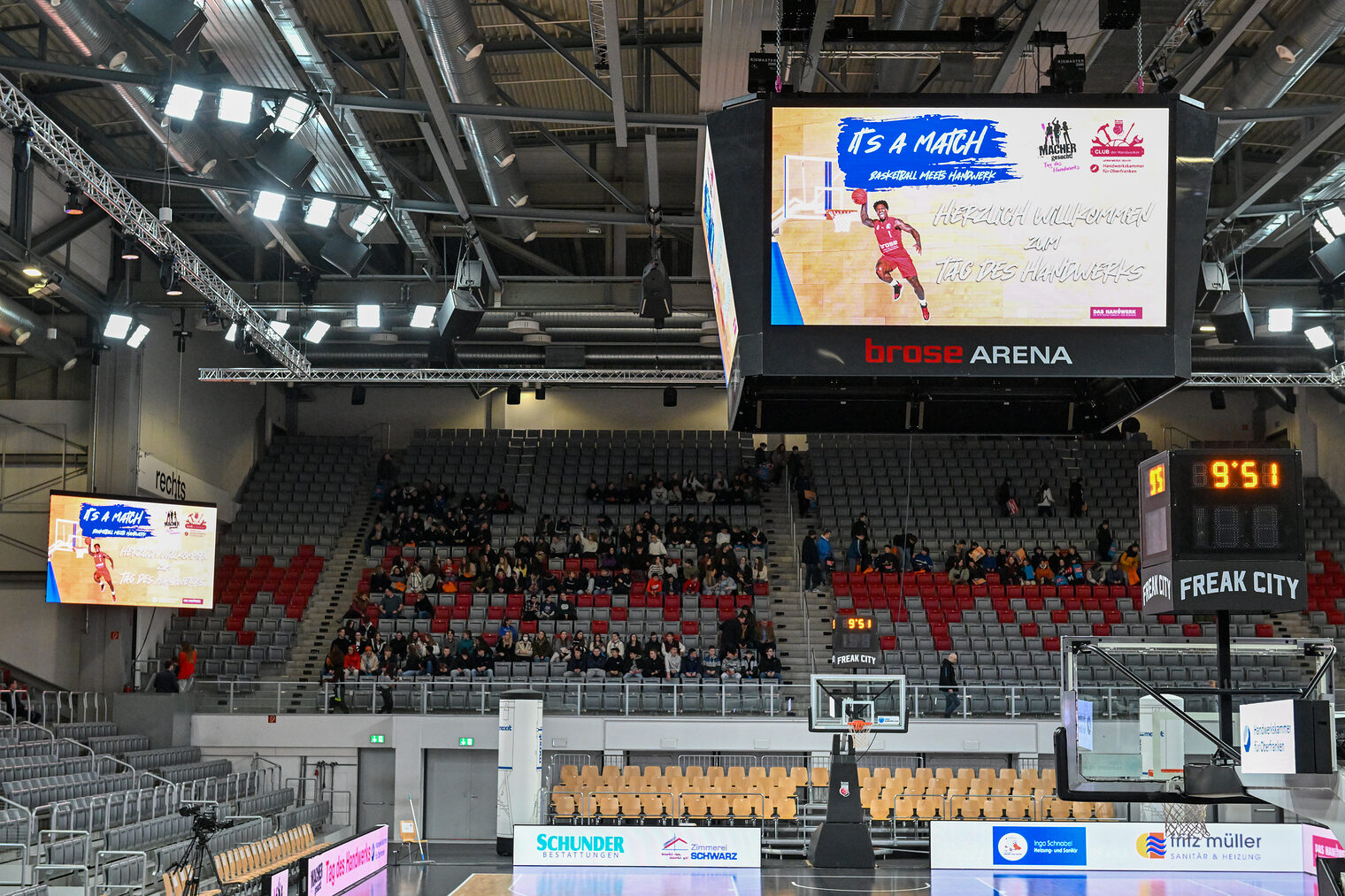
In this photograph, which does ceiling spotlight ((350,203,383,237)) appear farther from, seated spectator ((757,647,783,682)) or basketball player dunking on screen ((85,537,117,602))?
seated spectator ((757,647,783,682))

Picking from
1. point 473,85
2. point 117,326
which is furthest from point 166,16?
point 117,326

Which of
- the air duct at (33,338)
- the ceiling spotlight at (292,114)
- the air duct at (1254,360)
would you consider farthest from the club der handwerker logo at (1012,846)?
the air duct at (33,338)

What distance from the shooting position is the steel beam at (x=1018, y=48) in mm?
13627

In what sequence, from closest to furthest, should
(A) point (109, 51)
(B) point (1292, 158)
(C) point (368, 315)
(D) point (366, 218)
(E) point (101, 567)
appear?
(A) point (109, 51) → (B) point (1292, 158) → (D) point (366, 218) → (C) point (368, 315) → (E) point (101, 567)

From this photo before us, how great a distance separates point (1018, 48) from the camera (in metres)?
15.2

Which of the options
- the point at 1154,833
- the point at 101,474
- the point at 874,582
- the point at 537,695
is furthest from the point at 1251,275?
the point at 101,474

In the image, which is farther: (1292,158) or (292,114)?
(1292,158)

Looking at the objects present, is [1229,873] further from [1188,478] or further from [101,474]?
[101,474]

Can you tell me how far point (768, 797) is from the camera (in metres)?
23.6

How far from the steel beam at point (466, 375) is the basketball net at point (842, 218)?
822 inches

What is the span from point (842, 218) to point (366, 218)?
44.9ft

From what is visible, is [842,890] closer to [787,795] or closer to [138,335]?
[787,795]

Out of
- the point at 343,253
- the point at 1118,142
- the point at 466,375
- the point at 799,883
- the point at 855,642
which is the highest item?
the point at 343,253

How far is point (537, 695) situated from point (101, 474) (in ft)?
33.0
